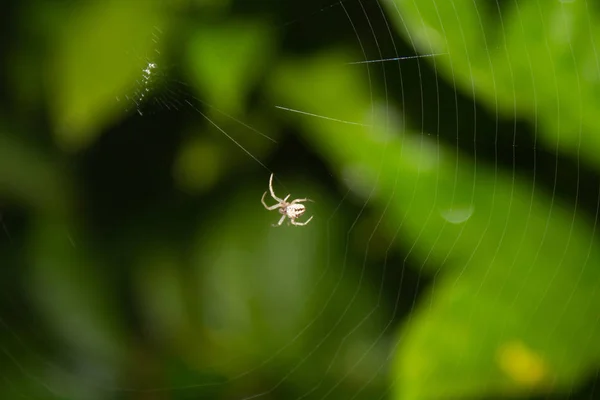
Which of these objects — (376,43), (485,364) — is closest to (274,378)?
(485,364)

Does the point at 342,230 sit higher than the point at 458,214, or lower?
higher

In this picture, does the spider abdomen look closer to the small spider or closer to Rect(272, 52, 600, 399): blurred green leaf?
the small spider

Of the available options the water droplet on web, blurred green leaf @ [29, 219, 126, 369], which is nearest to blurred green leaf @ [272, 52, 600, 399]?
the water droplet on web

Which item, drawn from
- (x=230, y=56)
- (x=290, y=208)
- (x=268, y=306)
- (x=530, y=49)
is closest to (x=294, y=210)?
(x=290, y=208)

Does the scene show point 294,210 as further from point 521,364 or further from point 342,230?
point 521,364

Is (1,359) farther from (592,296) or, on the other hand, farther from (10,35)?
(592,296)

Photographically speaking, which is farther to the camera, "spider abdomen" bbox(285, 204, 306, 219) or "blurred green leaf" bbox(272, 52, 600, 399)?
"spider abdomen" bbox(285, 204, 306, 219)

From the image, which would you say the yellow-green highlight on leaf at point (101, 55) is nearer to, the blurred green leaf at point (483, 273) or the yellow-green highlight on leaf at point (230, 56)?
the yellow-green highlight on leaf at point (230, 56)

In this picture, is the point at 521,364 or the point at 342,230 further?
the point at 342,230

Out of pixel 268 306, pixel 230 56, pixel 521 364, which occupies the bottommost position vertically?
pixel 521 364
